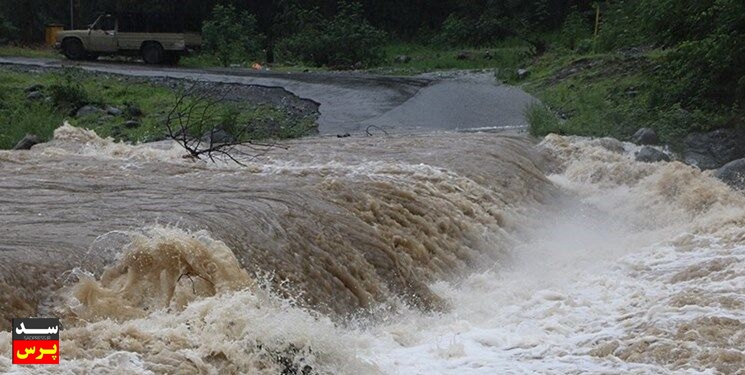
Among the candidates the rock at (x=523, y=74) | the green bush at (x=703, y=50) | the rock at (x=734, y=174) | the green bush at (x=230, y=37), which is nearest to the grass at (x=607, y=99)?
the rock at (x=523, y=74)

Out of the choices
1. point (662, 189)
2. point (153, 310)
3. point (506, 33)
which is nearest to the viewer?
point (153, 310)

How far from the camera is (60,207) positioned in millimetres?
8727

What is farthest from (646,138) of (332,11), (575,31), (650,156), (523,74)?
(332,11)

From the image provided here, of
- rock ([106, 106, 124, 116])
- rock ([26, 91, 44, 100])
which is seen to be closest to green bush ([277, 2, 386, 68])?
rock ([26, 91, 44, 100])

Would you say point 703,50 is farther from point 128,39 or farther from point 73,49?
point 73,49

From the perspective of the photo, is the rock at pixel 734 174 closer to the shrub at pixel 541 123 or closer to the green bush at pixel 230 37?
the shrub at pixel 541 123

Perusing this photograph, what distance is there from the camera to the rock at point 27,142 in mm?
15445

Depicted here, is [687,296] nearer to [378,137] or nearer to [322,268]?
[322,268]

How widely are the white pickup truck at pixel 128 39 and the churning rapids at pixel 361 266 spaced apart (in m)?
15.3

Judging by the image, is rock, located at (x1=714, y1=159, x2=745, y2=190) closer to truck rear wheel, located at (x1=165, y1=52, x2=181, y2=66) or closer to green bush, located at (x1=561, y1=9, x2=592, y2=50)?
green bush, located at (x1=561, y1=9, x2=592, y2=50)

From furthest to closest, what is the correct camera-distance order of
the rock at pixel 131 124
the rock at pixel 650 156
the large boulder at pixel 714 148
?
1. the rock at pixel 131 124
2. the large boulder at pixel 714 148
3. the rock at pixel 650 156

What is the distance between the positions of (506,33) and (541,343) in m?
29.6

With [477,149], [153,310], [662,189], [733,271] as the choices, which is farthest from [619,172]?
[153,310]

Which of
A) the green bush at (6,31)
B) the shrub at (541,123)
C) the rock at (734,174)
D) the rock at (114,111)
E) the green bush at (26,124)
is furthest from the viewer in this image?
the green bush at (6,31)
